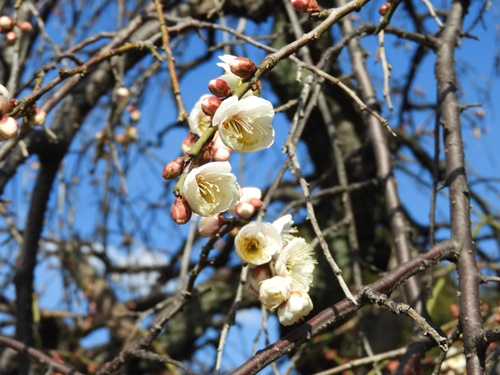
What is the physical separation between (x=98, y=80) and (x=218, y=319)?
1160 millimetres

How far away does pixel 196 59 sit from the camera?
3043 millimetres

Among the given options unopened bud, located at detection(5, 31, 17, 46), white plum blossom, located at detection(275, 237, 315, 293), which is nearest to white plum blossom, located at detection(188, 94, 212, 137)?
white plum blossom, located at detection(275, 237, 315, 293)

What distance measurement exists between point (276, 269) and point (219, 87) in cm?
28

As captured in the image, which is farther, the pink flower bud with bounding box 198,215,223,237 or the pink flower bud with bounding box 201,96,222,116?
the pink flower bud with bounding box 198,215,223,237

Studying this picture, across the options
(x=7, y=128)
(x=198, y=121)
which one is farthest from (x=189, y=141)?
(x=7, y=128)

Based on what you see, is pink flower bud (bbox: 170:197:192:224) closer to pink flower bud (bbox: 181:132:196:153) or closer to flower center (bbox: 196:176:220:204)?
flower center (bbox: 196:176:220:204)

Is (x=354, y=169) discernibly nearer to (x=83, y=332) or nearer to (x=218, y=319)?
(x=218, y=319)

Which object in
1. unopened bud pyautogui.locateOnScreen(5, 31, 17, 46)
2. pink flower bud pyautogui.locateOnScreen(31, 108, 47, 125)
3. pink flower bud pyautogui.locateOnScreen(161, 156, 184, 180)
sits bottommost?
pink flower bud pyautogui.locateOnScreen(161, 156, 184, 180)

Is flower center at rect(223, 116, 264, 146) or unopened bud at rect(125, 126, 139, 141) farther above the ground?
unopened bud at rect(125, 126, 139, 141)

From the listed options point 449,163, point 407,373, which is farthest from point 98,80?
point 407,373

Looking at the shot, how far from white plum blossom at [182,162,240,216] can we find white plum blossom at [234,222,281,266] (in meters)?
0.09

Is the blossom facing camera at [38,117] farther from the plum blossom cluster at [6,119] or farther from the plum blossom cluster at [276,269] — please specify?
the plum blossom cluster at [276,269]

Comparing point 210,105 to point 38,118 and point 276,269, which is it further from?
point 38,118

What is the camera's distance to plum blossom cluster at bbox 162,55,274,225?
2.66 ft
